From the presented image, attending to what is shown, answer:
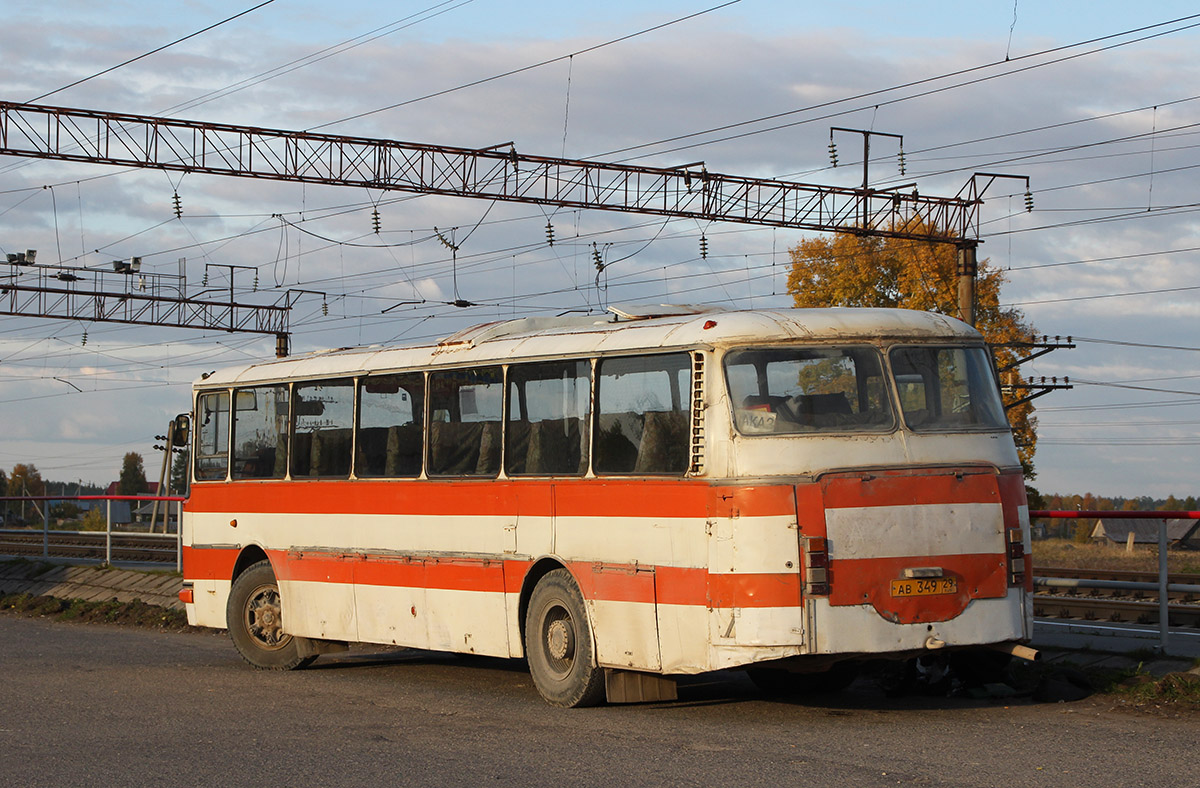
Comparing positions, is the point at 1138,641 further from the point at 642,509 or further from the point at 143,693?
the point at 143,693

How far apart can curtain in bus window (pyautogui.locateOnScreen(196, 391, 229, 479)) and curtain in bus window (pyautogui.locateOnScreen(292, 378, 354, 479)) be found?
57.4 inches

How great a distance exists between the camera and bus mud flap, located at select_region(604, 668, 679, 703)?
1127 cm

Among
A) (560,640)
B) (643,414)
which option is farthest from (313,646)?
(643,414)

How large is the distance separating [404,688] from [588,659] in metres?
2.50

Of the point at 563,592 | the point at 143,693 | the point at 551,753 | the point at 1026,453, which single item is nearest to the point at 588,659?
the point at 563,592

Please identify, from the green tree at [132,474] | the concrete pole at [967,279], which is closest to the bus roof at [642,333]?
the concrete pole at [967,279]

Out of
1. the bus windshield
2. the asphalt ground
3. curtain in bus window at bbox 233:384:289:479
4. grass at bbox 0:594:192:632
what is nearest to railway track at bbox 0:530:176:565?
grass at bbox 0:594:192:632

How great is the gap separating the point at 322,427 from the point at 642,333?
468 centimetres

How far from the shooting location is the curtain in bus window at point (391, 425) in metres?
13.4

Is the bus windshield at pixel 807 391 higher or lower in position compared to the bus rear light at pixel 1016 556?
higher

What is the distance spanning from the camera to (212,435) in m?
16.5

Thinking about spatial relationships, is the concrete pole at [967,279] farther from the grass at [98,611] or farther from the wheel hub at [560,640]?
the wheel hub at [560,640]

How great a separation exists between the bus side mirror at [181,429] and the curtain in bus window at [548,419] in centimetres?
590

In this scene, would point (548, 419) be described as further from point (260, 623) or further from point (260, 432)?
point (260, 623)
